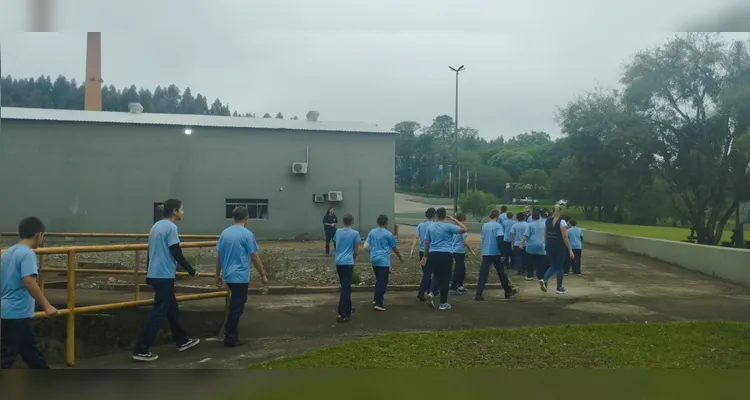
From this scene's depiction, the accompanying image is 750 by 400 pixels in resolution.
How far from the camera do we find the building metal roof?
19.4m

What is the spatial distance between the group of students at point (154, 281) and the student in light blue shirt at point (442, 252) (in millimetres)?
3189

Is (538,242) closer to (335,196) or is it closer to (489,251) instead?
(489,251)

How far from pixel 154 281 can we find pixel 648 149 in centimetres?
1827

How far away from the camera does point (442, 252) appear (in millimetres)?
9492

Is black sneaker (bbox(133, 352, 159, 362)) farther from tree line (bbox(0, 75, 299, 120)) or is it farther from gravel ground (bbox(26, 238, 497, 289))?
tree line (bbox(0, 75, 299, 120))

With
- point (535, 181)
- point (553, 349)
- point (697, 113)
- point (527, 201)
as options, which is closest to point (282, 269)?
point (553, 349)

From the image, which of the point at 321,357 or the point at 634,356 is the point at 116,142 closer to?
the point at 321,357

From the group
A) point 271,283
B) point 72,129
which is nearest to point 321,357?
point 271,283

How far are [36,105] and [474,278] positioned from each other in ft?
37.1

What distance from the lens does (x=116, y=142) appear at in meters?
20.8

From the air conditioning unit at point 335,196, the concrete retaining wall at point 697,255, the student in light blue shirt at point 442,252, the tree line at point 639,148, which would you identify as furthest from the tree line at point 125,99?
the concrete retaining wall at point 697,255

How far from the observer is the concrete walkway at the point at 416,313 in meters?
6.94

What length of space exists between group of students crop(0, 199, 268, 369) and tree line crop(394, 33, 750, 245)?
44.2 feet

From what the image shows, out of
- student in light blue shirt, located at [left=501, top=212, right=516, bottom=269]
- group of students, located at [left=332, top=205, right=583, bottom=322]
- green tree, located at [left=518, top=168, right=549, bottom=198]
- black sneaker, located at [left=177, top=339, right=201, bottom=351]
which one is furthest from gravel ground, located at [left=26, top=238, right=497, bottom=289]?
black sneaker, located at [left=177, top=339, right=201, bottom=351]
